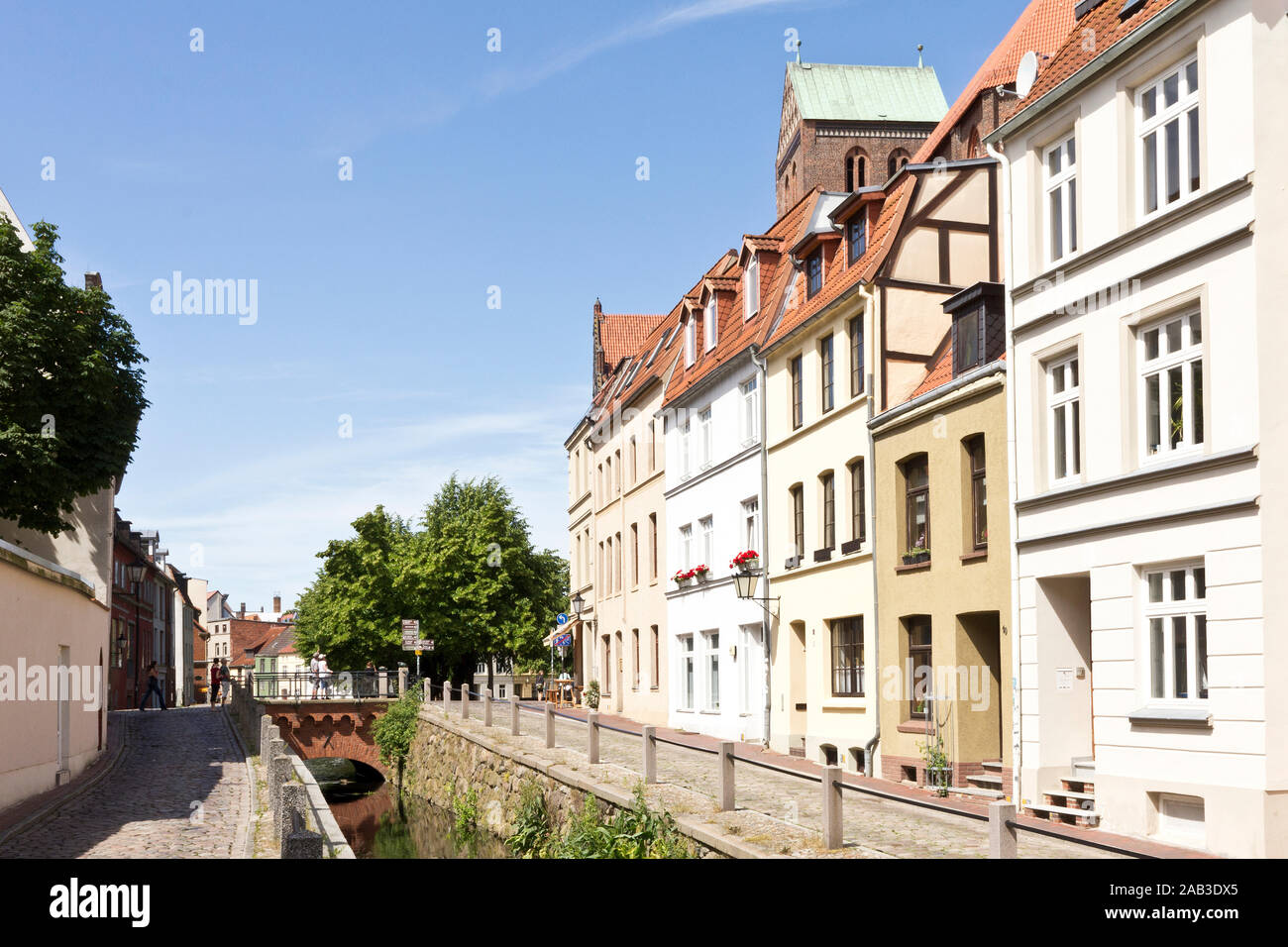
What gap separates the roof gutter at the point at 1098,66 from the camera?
1454cm

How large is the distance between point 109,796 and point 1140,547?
15290mm

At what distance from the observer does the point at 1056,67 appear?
17547 mm

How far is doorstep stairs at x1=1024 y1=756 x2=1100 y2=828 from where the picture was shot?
1625 centimetres

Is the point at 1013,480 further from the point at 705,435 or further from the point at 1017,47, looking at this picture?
the point at 705,435

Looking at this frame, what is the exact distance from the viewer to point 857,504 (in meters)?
24.0

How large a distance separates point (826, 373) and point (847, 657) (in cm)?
530

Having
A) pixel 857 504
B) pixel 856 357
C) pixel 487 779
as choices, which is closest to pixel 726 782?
pixel 857 504

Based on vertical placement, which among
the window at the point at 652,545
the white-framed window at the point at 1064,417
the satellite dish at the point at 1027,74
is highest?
the satellite dish at the point at 1027,74

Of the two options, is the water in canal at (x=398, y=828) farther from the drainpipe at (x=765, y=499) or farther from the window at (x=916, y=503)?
the window at (x=916, y=503)

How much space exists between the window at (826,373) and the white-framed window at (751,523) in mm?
4005

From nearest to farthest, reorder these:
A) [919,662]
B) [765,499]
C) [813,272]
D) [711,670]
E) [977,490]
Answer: [977,490] < [919,662] < [813,272] < [765,499] < [711,670]

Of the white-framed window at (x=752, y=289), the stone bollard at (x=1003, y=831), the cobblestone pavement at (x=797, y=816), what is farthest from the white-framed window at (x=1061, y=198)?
the white-framed window at (x=752, y=289)
